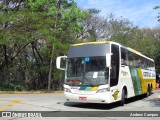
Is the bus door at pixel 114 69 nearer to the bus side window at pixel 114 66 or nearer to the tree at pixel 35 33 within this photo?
the bus side window at pixel 114 66

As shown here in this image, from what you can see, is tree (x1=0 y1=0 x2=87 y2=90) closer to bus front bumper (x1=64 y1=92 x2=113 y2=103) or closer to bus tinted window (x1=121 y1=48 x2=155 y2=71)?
bus tinted window (x1=121 y1=48 x2=155 y2=71)

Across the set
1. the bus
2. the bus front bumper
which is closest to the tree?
the bus

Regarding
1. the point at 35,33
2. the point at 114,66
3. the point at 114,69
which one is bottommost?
the point at 114,69

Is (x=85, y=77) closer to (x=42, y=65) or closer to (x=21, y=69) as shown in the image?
(x=42, y=65)

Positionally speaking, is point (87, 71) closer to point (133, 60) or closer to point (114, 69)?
point (114, 69)

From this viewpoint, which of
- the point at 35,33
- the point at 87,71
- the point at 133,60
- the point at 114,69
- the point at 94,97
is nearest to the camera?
the point at 94,97

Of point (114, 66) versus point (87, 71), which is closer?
point (87, 71)

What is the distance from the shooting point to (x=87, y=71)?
49.3ft

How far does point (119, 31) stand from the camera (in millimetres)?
53938

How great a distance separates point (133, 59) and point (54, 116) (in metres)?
8.81

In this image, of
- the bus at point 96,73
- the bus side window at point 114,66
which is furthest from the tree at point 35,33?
the bus side window at point 114,66

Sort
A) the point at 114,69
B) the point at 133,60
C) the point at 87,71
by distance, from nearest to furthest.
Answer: the point at 87,71
the point at 114,69
the point at 133,60

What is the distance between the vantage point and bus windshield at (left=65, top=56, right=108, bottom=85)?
1472 cm

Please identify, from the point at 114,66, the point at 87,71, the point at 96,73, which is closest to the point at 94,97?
the point at 96,73
